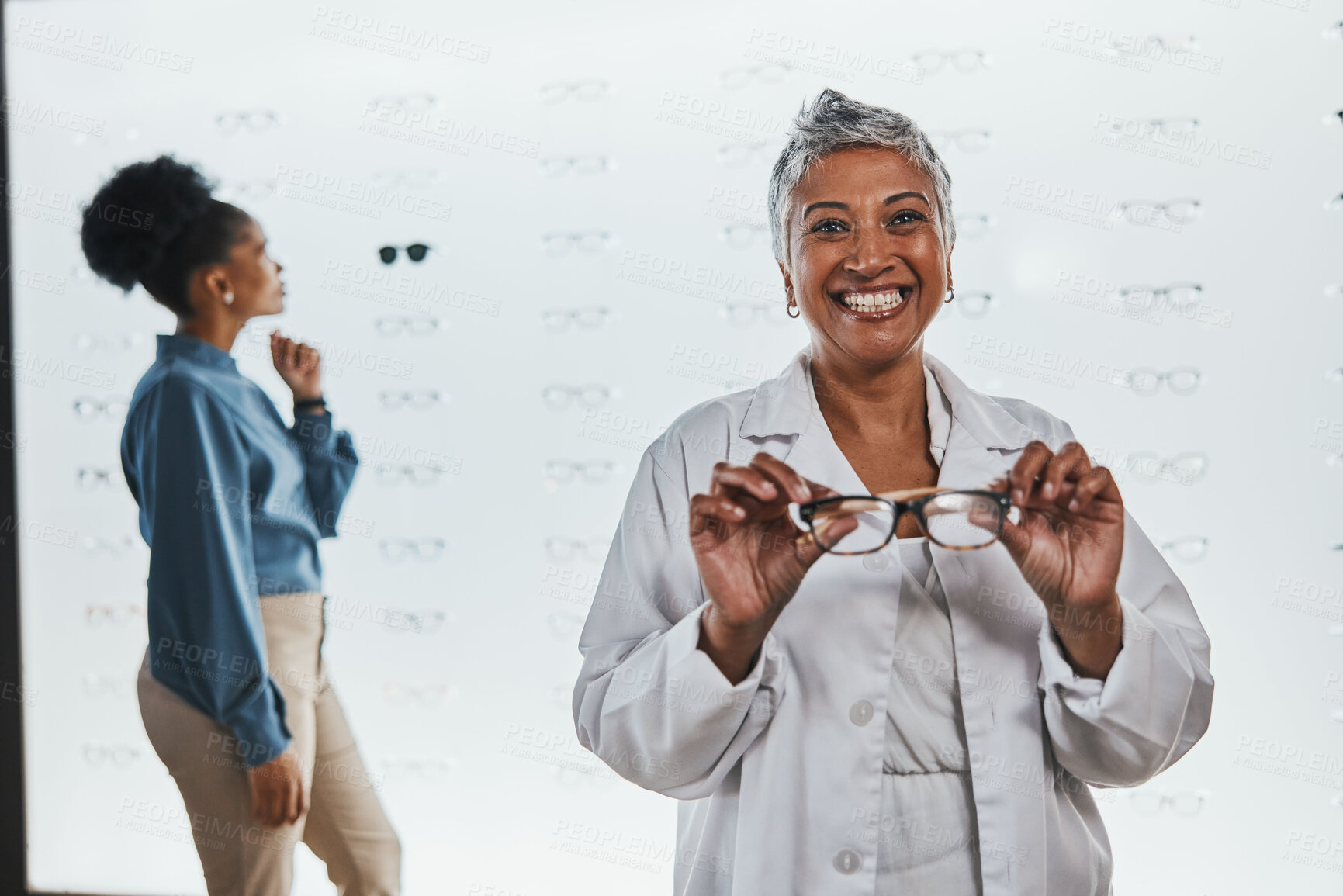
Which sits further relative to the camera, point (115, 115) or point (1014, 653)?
point (115, 115)

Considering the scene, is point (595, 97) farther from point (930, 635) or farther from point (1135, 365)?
point (930, 635)

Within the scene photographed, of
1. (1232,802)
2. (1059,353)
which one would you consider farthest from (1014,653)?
(1232,802)

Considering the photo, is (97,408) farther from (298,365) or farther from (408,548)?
(408,548)

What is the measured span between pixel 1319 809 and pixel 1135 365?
107cm

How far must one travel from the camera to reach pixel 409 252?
8.20 feet

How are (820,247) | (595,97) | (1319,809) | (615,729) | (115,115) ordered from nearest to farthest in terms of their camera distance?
(615,729) → (820,247) → (1319,809) → (595,97) → (115,115)

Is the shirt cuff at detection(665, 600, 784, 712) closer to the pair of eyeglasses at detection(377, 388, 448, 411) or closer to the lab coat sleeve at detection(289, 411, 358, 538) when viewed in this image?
the lab coat sleeve at detection(289, 411, 358, 538)

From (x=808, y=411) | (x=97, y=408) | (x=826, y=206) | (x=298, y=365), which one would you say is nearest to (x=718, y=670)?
(x=808, y=411)

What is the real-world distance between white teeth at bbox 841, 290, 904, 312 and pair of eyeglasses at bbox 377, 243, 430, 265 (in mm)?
1511

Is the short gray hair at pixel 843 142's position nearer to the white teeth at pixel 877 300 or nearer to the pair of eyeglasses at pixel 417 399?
the white teeth at pixel 877 300

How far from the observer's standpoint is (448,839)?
8.18 ft

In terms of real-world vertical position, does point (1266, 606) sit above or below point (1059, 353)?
below

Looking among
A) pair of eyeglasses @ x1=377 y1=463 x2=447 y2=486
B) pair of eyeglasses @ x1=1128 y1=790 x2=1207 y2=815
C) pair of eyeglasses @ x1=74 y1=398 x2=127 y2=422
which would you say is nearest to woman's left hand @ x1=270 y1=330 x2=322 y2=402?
pair of eyeglasses @ x1=377 y1=463 x2=447 y2=486

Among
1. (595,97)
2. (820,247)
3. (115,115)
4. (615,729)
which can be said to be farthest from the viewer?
(115,115)
